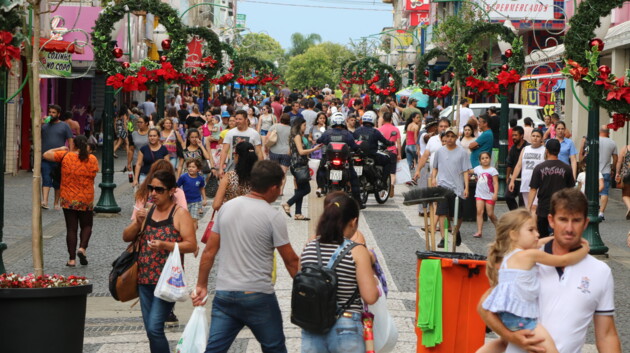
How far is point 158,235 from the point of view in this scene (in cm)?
808

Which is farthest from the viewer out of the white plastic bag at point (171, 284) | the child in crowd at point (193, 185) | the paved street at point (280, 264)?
the child in crowd at point (193, 185)

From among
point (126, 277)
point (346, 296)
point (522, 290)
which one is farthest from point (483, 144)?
point (522, 290)

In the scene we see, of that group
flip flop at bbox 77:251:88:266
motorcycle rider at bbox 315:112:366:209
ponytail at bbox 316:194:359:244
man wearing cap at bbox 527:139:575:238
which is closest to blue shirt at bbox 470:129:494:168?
motorcycle rider at bbox 315:112:366:209

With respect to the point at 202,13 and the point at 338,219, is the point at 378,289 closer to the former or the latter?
the point at 338,219

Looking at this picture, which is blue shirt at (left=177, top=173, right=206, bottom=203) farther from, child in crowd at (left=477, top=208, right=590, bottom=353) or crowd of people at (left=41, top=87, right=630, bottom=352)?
child in crowd at (left=477, top=208, right=590, bottom=353)

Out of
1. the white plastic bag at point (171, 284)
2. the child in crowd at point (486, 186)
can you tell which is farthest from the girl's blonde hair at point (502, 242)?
the child in crowd at point (486, 186)

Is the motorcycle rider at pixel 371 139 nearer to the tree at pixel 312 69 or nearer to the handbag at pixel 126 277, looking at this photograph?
the handbag at pixel 126 277

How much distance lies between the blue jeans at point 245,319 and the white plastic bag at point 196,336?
0.38 meters

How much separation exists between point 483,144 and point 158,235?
1145 cm

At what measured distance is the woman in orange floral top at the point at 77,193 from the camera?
13156 mm

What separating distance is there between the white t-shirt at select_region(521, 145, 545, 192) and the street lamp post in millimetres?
6541

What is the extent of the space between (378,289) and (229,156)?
440 inches

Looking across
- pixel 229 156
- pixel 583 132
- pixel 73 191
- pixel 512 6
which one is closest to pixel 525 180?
pixel 229 156

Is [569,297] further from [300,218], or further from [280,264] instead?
[300,218]
